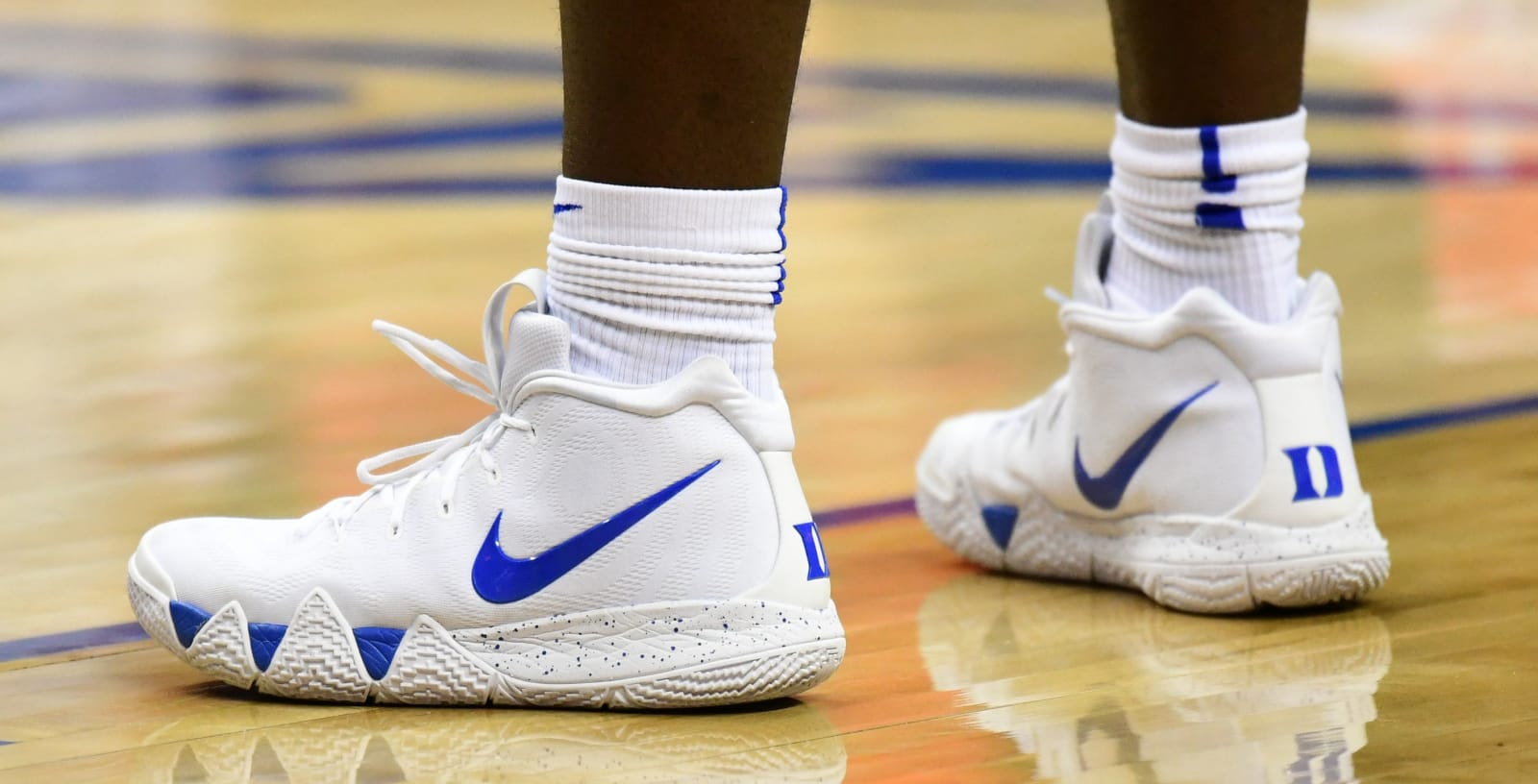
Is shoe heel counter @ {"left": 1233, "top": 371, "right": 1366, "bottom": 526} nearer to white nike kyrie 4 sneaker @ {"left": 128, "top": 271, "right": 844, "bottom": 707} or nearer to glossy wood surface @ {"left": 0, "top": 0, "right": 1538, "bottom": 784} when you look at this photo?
glossy wood surface @ {"left": 0, "top": 0, "right": 1538, "bottom": 784}

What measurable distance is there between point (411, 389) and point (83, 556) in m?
0.62

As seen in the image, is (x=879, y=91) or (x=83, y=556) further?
(x=879, y=91)

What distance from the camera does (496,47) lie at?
18.9 feet

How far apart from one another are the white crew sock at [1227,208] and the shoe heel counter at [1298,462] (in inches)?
2.1

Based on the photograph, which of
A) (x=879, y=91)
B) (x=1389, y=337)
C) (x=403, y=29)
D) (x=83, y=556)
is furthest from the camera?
(x=403, y=29)

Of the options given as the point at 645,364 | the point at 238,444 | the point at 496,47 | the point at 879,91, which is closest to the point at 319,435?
the point at 238,444

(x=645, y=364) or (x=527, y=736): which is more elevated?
(x=645, y=364)

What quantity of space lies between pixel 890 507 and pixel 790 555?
0.54 meters

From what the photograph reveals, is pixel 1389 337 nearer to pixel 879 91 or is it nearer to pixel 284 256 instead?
pixel 284 256

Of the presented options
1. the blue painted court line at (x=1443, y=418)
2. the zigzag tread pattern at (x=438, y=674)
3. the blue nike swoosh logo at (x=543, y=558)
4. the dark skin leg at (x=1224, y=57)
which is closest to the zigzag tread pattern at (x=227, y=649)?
the zigzag tread pattern at (x=438, y=674)

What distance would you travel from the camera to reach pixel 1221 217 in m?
1.24

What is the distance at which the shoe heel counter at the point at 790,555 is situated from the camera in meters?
1.04

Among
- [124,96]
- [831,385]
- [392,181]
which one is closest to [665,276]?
[831,385]

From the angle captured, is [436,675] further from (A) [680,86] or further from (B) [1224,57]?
(B) [1224,57]
